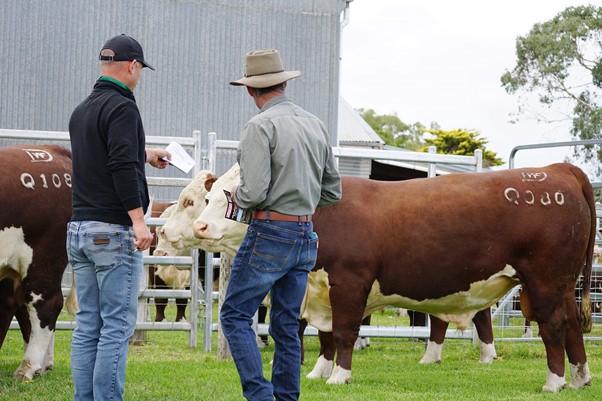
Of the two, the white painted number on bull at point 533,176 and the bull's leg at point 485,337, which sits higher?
the white painted number on bull at point 533,176

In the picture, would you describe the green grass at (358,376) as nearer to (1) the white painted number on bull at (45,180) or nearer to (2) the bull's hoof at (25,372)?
(2) the bull's hoof at (25,372)

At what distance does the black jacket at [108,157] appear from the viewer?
536 cm

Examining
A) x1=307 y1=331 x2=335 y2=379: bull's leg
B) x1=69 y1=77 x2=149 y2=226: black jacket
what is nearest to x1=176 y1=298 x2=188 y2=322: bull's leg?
x1=307 y1=331 x2=335 y2=379: bull's leg

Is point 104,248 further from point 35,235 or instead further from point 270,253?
point 35,235

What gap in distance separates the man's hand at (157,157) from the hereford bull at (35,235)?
4.87 feet

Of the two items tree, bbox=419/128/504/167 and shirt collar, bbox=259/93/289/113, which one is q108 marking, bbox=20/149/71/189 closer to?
shirt collar, bbox=259/93/289/113

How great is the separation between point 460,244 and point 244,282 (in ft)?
9.89

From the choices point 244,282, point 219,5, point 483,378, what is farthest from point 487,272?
point 219,5

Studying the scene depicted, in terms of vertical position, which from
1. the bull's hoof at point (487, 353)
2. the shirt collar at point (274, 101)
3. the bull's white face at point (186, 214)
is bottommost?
the bull's hoof at point (487, 353)

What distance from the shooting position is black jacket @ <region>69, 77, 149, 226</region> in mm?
5355

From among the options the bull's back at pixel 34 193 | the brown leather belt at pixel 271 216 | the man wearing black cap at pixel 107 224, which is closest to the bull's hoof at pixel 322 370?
the bull's back at pixel 34 193

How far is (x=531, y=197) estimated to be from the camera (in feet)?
26.8

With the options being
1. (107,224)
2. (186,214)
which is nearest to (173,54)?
(186,214)

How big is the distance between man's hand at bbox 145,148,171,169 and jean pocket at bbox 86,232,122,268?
978 millimetres
